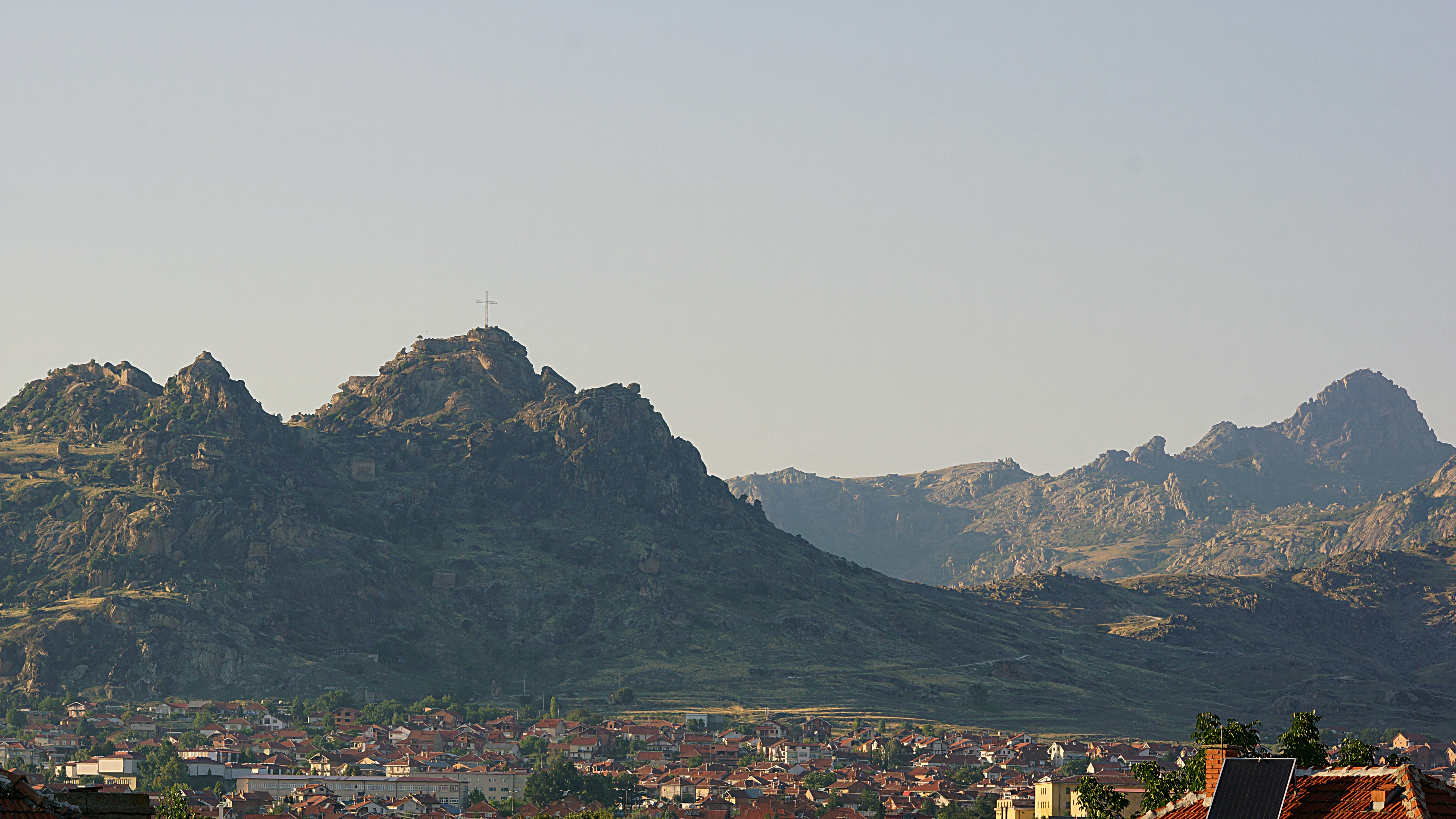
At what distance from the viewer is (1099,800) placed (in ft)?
227

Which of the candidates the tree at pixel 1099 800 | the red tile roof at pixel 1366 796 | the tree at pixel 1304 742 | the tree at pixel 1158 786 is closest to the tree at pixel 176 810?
the tree at pixel 1099 800

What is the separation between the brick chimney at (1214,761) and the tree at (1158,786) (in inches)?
593

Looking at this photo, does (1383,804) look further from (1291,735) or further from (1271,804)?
(1291,735)

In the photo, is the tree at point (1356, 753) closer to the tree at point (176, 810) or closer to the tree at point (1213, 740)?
the tree at point (1213, 740)

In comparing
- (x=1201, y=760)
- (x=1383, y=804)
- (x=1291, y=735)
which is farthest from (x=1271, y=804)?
(x=1291, y=735)

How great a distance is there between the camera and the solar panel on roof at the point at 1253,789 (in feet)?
131

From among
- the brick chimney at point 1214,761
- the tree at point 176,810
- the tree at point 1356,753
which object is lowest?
the tree at point 176,810

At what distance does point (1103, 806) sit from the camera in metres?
68.8

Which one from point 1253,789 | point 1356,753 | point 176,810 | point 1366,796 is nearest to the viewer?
point 1366,796

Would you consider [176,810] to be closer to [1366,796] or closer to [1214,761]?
[1214,761]

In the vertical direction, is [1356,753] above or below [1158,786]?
above

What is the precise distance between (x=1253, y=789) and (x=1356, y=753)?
27935 millimetres

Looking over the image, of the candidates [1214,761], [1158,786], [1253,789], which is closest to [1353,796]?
[1253,789]

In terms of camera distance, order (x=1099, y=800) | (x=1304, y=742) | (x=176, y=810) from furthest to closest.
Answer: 1. (x=176, y=810)
2. (x=1099, y=800)
3. (x=1304, y=742)
